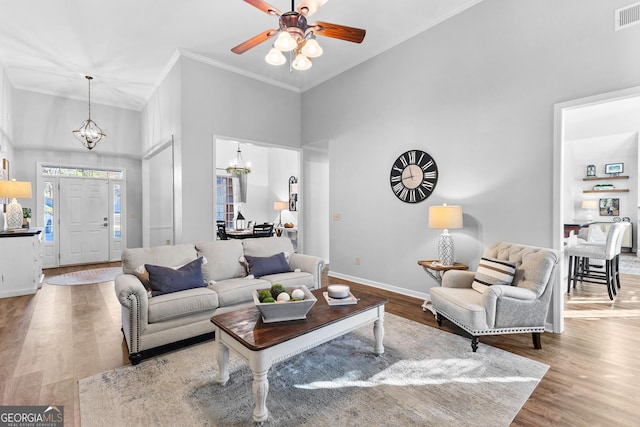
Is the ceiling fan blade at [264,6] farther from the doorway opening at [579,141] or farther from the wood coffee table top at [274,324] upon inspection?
the doorway opening at [579,141]

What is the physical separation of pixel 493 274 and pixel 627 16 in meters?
2.62

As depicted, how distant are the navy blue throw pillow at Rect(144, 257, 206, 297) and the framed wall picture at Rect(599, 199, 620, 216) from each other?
10.3m

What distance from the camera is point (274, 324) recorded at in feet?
6.98

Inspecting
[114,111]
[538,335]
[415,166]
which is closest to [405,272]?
[415,166]

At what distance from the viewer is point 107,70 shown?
5.35 metres

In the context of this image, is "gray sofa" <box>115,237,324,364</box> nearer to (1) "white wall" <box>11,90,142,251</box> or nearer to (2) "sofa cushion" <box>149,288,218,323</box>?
(2) "sofa cushion" <box>149,288,218,323</box>

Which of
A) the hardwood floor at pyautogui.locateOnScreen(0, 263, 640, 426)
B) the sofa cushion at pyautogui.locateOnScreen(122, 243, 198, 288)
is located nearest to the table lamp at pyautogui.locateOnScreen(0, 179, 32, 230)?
the hardwood floor at pyautogui.locateOnScreen(0, 263, 640, 426)

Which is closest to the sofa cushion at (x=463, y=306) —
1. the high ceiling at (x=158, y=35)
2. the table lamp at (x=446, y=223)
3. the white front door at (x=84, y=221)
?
the table lamp at (x=446, y=223)

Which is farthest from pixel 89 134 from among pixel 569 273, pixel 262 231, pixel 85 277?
pixel 569 273

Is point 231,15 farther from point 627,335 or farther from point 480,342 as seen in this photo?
point 627,335

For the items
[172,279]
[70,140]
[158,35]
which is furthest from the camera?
[70,140]

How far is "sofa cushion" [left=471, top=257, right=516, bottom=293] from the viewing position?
9.56 feet

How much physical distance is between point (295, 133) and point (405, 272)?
3544 mm
